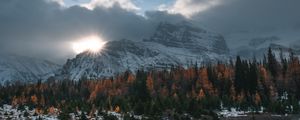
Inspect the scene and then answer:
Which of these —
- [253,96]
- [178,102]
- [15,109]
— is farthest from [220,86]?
[15,109]

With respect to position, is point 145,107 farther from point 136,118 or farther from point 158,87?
point 158,87

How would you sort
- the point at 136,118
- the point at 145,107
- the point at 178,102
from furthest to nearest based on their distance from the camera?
the point at 178,102 → the point at 145,107 → the point at 136,118

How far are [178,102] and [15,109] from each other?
2329 inches

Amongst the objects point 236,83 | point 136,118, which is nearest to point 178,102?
point 136,118

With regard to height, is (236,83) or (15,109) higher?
(236,83)

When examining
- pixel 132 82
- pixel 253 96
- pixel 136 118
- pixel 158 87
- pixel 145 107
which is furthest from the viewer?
pixel 132 82

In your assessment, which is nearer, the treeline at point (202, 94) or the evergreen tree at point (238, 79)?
the treeline at point (202, 94)

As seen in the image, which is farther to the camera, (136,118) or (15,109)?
(15,109)

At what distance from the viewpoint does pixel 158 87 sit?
17338 cm

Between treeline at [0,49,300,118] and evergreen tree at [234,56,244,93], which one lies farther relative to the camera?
evergreen tree at [234,56,244,93]

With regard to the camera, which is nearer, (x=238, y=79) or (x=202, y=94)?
(x=202, y=94)

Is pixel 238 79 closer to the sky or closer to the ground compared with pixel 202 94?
closer to the sky

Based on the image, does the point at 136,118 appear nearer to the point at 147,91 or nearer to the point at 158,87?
the point at 147,91

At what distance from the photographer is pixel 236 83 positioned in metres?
147
